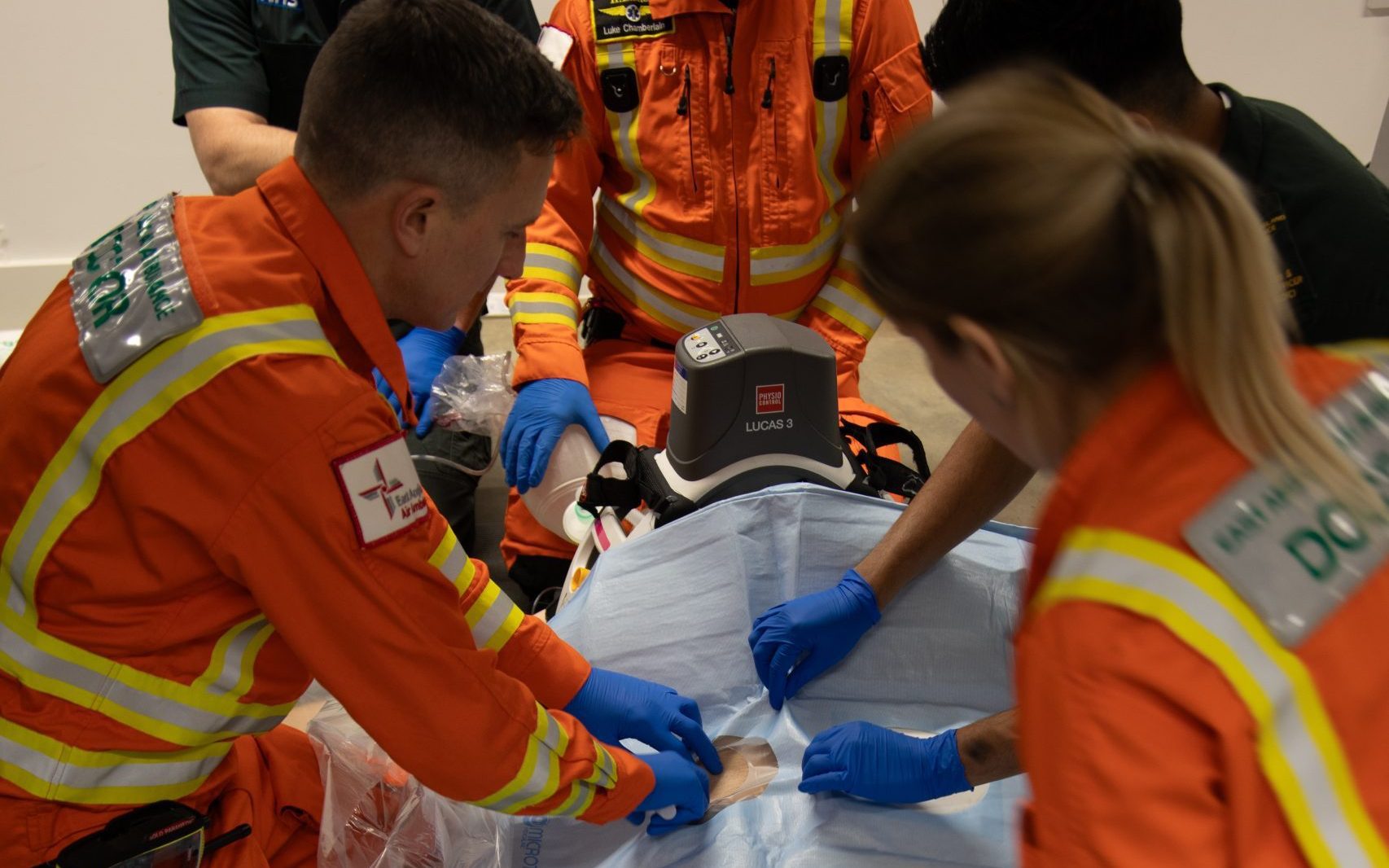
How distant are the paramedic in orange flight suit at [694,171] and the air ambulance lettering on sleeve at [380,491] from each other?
0.90 metres

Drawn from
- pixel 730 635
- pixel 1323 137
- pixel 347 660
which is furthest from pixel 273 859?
pixel 1323 137

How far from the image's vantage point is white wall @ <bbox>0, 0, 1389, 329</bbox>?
3.31 meters

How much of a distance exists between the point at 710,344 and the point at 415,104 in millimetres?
617

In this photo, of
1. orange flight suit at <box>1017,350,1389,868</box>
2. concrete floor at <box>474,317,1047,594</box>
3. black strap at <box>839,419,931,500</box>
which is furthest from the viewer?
concrete floor at <box>474,317,1047,594</box>

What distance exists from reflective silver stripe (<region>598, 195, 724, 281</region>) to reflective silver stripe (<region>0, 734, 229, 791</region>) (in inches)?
50.7

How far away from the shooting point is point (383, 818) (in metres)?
1.35

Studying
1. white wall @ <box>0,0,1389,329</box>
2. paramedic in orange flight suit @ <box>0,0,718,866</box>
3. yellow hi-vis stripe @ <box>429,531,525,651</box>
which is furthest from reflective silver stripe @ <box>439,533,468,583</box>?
white wall @ <box>0,0,1389,329</box>

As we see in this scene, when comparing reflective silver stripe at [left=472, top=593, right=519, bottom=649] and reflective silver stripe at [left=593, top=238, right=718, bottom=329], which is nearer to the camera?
reflective silver stripe at [left=472, top=593, right=519, bottom=649]

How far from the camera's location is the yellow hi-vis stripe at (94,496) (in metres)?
0.92

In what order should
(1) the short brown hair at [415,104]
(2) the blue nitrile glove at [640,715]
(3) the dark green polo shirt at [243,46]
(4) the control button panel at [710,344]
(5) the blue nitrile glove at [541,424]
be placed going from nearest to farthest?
(1) the short brown hair at [415,104], (2) the blue nitrile glove at [640,715], (4) the control button panel at [710,344], (5) the blue nitrile glove at [541,424], (3) the dark green polo shirt at [243,46]

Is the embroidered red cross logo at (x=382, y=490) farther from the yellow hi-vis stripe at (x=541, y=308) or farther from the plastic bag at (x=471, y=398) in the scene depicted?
the plastic bag at (x=471, y=398)

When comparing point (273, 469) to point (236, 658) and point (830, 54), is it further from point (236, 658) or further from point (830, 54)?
point (830, 54)

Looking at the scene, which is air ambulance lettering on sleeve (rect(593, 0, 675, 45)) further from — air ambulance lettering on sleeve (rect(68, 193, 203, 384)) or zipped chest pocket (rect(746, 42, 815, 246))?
air ambulance lettering on sleeve (rect(68, 193, 203, 384))

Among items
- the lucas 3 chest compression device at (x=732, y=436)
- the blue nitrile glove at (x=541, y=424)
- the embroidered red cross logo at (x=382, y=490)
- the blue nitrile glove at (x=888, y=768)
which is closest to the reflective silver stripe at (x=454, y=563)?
the embroidered red cross logo at (x=382, y=490)
